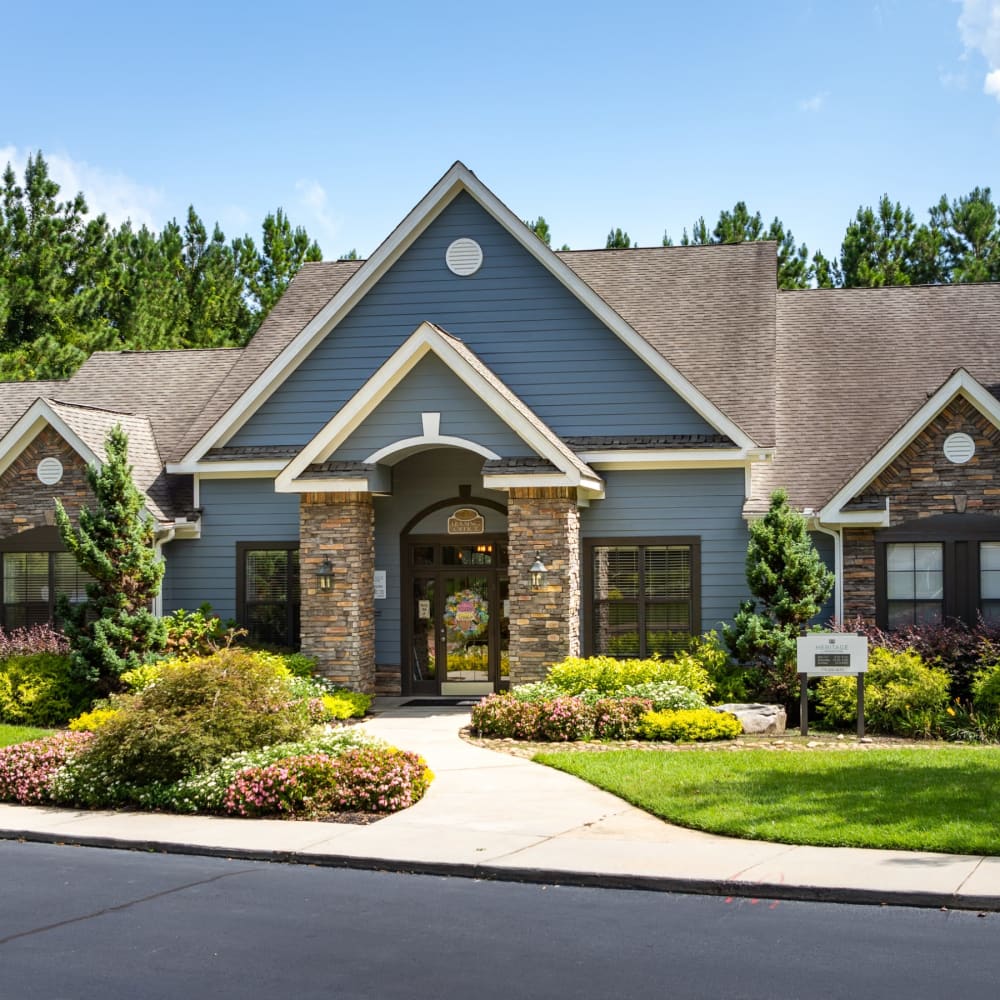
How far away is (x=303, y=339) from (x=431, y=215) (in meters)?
2.89

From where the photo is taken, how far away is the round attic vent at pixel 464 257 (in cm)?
2188

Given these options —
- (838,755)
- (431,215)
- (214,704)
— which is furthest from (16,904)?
(431,215)

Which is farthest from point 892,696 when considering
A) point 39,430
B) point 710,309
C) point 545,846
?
point 39,430

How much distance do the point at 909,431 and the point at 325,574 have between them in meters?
8.73

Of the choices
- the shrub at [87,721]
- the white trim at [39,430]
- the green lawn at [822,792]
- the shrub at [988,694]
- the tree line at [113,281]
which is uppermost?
the tree line at [113,281]

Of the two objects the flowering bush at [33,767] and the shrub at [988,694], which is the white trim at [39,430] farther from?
the shrub at [988,694]

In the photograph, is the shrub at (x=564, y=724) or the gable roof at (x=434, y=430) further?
the gable roof at (x=434, y=430)

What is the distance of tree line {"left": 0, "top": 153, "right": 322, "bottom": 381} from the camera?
41.5 meters

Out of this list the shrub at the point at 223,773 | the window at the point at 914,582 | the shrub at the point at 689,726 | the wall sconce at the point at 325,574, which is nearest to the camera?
the shrub at the point at 223,773

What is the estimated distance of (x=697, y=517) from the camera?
20781mm

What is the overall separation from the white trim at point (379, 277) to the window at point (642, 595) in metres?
3.45

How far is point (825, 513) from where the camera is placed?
1952cm

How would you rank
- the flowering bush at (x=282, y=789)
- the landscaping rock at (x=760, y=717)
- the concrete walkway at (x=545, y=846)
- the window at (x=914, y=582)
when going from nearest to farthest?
the concrete walkway at (x=545, y=846)
the flowering bush at (x=282, y=789)
the landscaping rock at (x=760, y=717)
the window at (x=914, y=582)

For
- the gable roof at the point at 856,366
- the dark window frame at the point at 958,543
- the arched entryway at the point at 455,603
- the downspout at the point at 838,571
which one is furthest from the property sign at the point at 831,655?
the arched entryway at the point at 455,603
